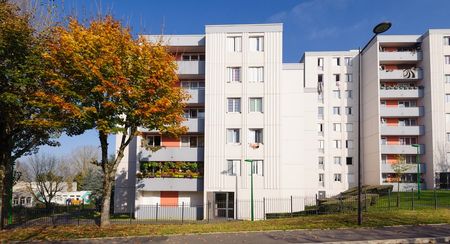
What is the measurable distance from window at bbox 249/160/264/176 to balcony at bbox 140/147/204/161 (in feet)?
14.9

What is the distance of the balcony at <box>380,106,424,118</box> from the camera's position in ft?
161

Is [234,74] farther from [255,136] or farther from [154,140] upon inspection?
[154,140]

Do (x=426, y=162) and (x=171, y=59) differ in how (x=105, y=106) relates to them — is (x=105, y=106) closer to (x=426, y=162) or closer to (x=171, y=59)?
(x=171, y=59)

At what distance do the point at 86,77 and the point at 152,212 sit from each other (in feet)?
53.8

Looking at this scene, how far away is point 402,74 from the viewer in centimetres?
4988

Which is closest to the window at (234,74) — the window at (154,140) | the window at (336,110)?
the window at (154,140)

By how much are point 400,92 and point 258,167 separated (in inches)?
1131

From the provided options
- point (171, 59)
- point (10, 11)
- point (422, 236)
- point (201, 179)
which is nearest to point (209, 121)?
point (201, 179)

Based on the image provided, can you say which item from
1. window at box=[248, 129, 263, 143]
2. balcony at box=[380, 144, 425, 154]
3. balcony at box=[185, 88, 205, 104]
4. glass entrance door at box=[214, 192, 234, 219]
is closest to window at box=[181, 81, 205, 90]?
balcony at box=[185, 88, 205, 104]

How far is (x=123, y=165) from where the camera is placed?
34.0m

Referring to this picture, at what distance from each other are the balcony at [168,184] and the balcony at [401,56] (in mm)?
33314

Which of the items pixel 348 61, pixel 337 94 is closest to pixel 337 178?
pixel 337 94

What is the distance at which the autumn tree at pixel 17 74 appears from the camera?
54.6 ft

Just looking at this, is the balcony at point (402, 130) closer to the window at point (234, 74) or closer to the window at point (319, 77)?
the window at point (319, 77)
